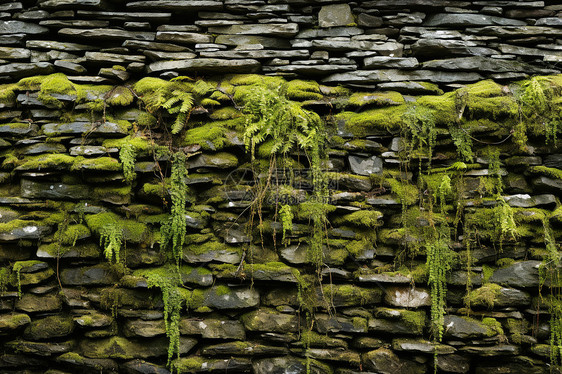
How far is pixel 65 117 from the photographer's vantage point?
5000 millimetres

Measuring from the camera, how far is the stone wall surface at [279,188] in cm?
432

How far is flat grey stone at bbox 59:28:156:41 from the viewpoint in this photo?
17.4ft

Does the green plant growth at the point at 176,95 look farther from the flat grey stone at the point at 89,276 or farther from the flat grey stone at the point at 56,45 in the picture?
the flat grey stone at the point at 89,276

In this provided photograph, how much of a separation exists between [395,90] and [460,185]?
151 cm

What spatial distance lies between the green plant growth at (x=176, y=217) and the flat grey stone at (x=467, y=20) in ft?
13.0

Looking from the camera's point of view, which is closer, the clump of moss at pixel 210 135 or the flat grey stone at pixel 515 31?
the clump of moss at pixel 210 135

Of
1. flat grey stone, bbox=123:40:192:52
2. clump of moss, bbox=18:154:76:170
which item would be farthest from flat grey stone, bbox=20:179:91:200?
flat grey stone, bbox=123:40:192:52

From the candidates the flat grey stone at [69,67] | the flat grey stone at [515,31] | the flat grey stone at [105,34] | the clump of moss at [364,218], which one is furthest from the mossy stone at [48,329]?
the flat grey stone at [515,31]

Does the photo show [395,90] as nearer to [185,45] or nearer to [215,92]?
[215,92]

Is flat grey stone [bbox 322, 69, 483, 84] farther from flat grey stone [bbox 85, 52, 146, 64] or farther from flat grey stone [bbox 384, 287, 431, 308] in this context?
flat grey stone [bbox 384, 287, 431, 308]

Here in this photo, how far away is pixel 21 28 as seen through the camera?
545 cm

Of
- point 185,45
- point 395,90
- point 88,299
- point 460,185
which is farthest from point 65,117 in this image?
point 460,185

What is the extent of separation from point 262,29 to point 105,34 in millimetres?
2098

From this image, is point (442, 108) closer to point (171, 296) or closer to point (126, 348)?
point (171, 296)
